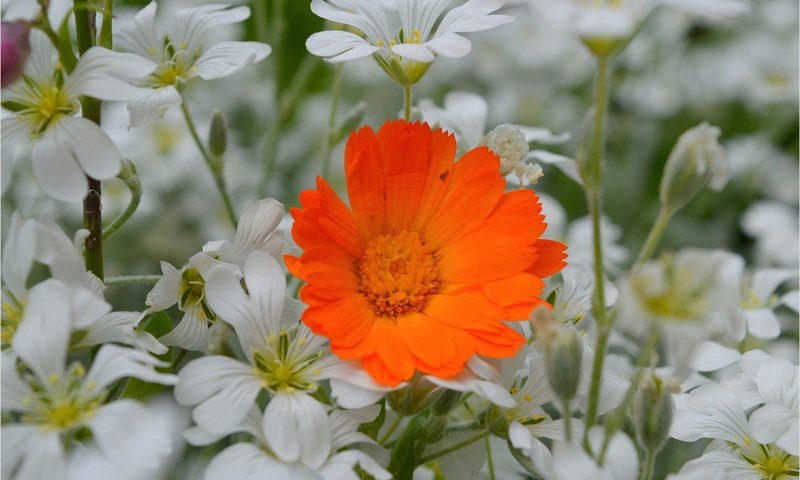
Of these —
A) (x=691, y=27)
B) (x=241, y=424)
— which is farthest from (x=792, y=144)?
(x=241, y=424)

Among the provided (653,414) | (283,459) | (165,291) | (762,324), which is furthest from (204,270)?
(762,324)

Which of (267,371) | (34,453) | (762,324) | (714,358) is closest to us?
(34,453)

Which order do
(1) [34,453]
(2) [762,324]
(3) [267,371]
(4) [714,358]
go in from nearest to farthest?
(1) [34,453]
(3) [267,371]
(4) [714,358]
(2) [762,324]

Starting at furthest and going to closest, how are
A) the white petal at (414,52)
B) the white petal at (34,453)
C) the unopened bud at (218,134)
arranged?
the unopened bud at (218,134) < the white petal at (414,52) < the white petal at (34,453)

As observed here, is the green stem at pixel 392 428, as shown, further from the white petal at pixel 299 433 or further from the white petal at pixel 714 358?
the white petal at pixel 714 358

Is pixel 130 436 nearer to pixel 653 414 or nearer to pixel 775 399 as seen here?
pixel 653 414

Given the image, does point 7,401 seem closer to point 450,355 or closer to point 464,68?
point 450,355

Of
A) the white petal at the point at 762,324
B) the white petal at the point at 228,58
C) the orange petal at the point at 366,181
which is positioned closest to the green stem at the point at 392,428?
the orange petal at the point at 366,181
